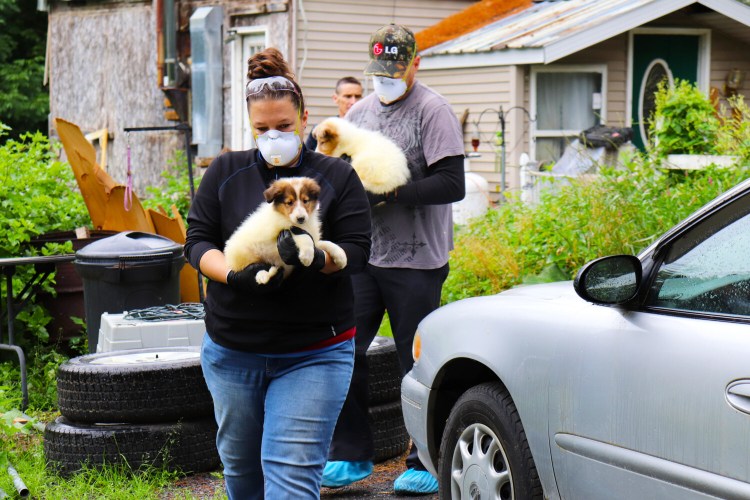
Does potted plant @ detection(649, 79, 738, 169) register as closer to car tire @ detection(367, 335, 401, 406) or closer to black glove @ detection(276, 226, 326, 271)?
car tire @ detection(367, 335, 401, 406)

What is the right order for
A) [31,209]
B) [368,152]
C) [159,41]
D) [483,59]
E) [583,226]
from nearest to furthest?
1. [368,152]
2. [583,226]
3. [31,209]
4. [483,59]
5. [159,41]

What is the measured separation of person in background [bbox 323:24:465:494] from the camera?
525 cm

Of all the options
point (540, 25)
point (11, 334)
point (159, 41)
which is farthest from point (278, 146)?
point (159, 41)

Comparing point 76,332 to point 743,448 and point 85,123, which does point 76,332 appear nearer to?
point 743,448

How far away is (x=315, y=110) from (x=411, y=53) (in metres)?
11.9

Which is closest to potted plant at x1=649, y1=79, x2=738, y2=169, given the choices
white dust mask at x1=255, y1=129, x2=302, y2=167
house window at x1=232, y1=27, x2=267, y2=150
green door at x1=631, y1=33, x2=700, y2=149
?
white dust mask at x1=255, y1=129, x2=302, y2=167

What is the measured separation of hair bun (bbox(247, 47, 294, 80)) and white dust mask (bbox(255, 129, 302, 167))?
0.20m

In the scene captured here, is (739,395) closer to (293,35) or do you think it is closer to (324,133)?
(324,133)

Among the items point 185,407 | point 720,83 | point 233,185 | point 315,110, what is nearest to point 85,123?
point 315,110

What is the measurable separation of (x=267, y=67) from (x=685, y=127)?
6.63 metres

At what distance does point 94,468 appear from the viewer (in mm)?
5559

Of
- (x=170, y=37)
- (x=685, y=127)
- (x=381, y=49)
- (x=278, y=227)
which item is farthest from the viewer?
(x=170, y=37)

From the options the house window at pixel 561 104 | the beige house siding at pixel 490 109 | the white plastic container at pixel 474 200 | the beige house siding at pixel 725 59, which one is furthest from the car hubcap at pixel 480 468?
A: the beige house siding at pixel 725 59

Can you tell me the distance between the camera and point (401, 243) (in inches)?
209
